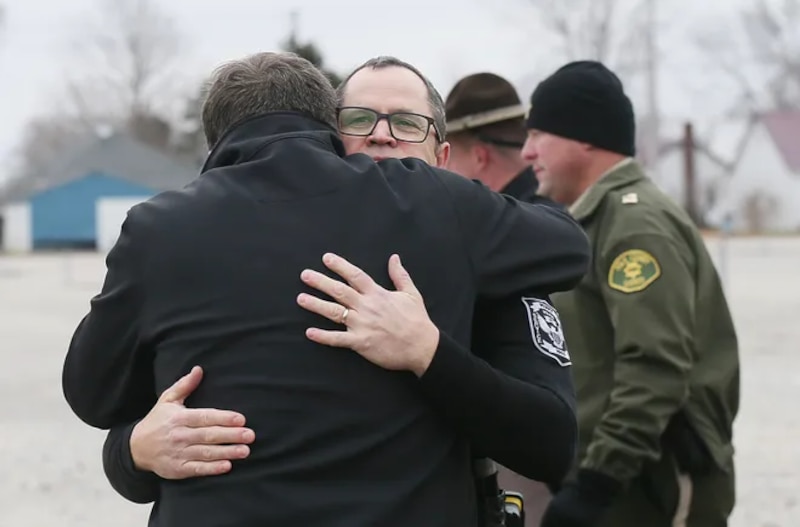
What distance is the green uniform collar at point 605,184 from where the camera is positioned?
3.81 metres

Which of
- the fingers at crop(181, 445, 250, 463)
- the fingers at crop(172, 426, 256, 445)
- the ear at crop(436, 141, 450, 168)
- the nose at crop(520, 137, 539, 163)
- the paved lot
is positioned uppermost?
the ear at crop(436, 141, 450, 168)

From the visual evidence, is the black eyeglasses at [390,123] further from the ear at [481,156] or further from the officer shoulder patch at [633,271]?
the ear at [481,156]

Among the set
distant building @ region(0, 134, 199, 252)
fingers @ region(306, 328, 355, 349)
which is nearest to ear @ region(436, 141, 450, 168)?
fingers @ region(306, 328, 355, 349)

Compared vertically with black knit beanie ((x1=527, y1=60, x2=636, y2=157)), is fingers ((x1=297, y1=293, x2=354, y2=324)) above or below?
above

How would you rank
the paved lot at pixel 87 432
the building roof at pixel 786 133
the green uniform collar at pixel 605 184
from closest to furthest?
the green uniform collar at pixel 605 184, the paved lot at pixel 87 432, the building roof at pixel 786 133

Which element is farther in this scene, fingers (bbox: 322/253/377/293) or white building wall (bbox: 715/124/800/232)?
white building wall (bbox: 715/124/800/232)

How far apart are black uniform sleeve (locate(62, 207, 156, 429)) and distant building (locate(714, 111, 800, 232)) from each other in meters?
67.7

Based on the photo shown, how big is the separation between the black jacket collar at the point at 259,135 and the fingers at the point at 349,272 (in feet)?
0.84

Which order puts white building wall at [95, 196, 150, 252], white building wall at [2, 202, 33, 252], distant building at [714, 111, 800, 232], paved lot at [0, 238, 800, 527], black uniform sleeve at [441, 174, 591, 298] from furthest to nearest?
distant building at [714, 111, 800, 232] < white building wall at [2, 202, 33, 252] < white building wall at [95, 196, 150, 252] < paved lot at [0, 238, 800, 527] < black uniform sleeve at [441, 174, 591, 298]

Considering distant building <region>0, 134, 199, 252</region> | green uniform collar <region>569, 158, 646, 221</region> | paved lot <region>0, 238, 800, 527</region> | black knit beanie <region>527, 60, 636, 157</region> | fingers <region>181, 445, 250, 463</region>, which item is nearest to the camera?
fingers <region>181, 445, 250, 463</region>

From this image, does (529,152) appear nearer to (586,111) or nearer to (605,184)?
(586,111)

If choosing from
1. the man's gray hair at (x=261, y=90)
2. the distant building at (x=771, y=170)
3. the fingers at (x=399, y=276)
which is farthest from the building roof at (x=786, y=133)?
the fingers at (x=399, y=276)

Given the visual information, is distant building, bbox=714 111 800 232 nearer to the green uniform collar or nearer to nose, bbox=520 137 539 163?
nose, bbox=520 137 539 163

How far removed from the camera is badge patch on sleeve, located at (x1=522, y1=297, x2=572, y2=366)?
225cm
